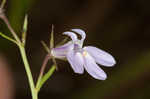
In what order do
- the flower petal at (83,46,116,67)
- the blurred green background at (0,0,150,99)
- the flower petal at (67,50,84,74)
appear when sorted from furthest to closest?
1. the blurred green background at (0,0,150,99)
2. the flower petal at (83,46,116,67)
3. the flower petal at (67,50,84,74)

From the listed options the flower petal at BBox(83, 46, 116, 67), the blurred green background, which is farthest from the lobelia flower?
the blurred green background

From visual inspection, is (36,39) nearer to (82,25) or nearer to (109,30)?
(82,25)

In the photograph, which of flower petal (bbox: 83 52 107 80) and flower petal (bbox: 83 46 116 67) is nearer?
flower petal (bbox: 83 52 107 80)

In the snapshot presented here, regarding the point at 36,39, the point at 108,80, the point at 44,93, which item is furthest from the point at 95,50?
the point at 36,39

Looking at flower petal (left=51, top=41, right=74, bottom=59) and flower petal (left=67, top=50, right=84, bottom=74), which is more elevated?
flower petal (left=51, top=41, right=74, bottom=59)

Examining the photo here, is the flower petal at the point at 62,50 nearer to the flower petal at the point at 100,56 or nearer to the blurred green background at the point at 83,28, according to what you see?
the flower petal at the point at 100,56

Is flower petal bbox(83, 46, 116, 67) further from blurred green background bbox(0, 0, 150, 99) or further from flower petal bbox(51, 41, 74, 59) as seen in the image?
blurred green background bbox(0, 0, 150, 99)

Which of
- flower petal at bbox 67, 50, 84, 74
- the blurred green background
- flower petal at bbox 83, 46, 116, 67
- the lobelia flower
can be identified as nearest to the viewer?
flower petal at bbox 67, 50, 84, 74

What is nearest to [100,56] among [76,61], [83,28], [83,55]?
[83,55]
